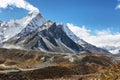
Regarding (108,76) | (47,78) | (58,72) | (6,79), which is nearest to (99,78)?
(108,76)

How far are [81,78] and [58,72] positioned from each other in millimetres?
29518

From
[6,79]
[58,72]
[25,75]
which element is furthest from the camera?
[58,72]

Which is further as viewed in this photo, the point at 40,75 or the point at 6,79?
the point at 40,75

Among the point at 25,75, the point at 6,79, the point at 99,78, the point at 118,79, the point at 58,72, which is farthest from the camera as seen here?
the point at 58,72

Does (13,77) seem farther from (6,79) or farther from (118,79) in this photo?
(118,79)

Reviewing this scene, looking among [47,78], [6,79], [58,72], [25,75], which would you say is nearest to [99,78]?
→ [6,79]

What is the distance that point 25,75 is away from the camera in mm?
166500

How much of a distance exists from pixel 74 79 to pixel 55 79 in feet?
40.7

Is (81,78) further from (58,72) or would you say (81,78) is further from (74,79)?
(58,72)

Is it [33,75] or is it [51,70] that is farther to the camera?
[51,70]

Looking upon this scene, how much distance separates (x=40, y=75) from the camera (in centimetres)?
18300

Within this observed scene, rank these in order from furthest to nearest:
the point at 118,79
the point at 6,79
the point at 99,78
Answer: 1. the point at 6,79
2. the point at 99,78
3. the point at 118,79

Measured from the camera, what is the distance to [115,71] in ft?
79.7

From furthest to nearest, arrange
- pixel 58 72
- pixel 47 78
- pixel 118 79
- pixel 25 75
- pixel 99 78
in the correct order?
pixel 58 72, pixel 47 78, pixel 25 75, pixel 99 78, pixel 118 79
